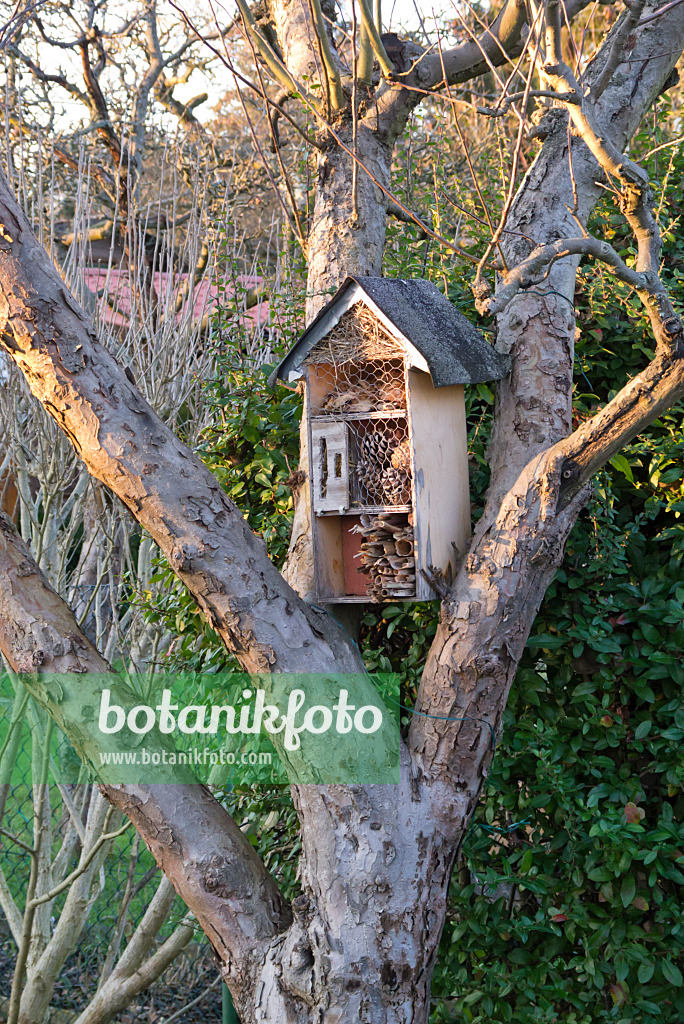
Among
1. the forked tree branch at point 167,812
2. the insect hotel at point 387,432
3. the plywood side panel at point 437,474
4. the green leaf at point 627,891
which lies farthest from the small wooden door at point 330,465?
the green leaf at point 627,891

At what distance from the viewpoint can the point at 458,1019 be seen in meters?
2.51

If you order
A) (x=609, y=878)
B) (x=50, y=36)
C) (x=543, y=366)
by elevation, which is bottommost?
(x=609, y=878)

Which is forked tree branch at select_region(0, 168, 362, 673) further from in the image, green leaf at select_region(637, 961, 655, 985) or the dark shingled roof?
green leaf at select_region(637, 961, 655, 985)

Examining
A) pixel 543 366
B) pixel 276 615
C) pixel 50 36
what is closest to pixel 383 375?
pixel 543 366

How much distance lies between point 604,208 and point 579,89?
4.29 ft

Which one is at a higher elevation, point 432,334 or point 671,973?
point 432,334

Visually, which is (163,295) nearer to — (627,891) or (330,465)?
(330,465)

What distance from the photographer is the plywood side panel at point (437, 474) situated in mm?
2174

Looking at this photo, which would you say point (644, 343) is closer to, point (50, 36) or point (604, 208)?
point (604, 208)

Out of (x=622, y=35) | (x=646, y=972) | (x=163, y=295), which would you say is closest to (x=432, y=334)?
(x=622, y=35)

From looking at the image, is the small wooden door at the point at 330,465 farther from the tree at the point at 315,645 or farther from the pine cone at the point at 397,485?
the tree at the point at 315,645

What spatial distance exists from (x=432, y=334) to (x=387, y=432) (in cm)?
30

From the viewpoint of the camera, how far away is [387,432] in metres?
2.33

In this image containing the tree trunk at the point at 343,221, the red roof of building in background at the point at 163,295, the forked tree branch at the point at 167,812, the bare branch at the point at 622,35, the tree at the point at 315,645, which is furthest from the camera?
the red roof of building in background at the point at 163,295
